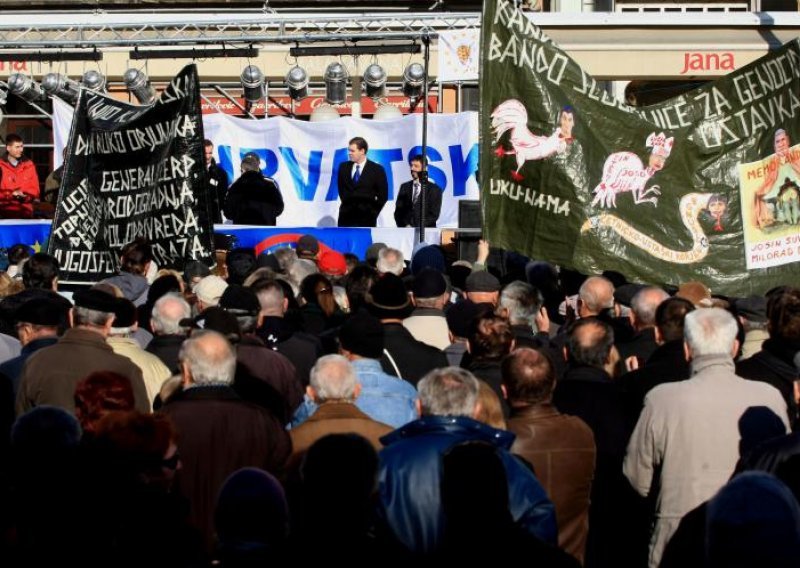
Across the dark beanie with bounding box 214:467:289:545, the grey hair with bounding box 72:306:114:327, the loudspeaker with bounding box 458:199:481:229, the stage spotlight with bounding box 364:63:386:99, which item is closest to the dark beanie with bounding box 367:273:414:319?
the grey hair with bounding box 72:306:114:327

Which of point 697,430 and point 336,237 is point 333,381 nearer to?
point 697,430

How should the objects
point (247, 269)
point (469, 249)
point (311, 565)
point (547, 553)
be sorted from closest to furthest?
1. point (311, 565)
2. point (547, 553)
3. point (247, 269)
4. point (469, 249)

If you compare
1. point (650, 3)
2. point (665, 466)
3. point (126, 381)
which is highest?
point (650, 3)

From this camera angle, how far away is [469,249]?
13.4 metres

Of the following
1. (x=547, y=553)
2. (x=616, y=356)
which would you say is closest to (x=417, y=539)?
(x=547, y=553)

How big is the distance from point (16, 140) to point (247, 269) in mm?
8696

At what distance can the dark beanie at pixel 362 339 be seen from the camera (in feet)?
21.6

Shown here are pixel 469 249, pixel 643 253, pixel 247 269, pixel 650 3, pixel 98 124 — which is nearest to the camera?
pixel 643 253

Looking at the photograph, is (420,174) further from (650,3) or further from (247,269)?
(650,3)

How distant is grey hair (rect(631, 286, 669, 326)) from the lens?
301 inches

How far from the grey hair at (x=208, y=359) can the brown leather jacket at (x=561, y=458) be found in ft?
3.89

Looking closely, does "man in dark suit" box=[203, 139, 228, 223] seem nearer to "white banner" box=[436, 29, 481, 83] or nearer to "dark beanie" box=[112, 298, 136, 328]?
"white banner" box=[436, 29, 481, 83]

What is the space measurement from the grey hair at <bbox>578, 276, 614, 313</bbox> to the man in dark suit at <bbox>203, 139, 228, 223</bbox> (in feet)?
28.0

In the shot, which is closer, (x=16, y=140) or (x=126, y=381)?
(x=126, y=381)
